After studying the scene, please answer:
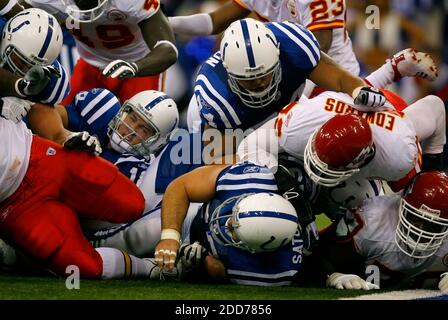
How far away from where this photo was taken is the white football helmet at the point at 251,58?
355 cm

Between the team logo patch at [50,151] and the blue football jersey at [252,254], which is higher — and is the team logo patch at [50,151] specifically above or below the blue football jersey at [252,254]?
above

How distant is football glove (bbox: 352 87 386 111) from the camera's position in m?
3.44

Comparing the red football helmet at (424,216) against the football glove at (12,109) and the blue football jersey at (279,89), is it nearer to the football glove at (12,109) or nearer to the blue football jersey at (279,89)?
the blue football jersey at (279,89)

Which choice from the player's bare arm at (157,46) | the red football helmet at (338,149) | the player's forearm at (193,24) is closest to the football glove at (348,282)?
the red football helmet at (338,149)

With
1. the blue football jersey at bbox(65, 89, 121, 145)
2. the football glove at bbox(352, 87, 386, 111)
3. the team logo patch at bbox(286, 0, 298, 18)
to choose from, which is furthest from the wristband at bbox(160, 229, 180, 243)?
the team logo patch at bbox(286, 0, 298, 18)

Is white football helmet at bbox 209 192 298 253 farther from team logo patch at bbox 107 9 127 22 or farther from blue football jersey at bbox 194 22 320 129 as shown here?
team logo patch at bbox 107 9 127 22

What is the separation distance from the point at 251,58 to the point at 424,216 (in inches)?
32.9

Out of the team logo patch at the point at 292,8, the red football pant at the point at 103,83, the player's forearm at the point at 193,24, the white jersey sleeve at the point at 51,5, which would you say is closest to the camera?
the white jersey sleeve at the point at 51,5

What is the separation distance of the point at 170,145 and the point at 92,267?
934 mm

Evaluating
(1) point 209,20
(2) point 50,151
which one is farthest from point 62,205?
(1) point 209,20

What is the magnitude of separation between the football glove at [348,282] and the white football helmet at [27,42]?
135 centimetres

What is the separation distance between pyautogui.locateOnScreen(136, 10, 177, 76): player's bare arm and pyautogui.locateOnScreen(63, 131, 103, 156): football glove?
786 millimetres
